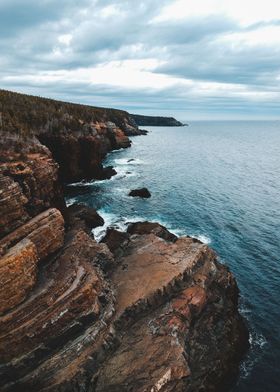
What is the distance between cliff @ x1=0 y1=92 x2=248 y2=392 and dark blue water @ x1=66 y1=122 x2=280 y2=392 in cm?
252

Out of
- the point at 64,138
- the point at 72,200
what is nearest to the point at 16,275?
the point at 72,200

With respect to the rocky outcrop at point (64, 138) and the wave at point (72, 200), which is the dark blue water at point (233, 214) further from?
the rocky outcrop at point (64, 138)

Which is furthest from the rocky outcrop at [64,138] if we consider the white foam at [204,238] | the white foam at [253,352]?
the white foam at [253,352]

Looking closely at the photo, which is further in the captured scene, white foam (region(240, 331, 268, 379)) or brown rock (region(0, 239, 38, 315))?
white foam (region(240, 331, 268, 379))

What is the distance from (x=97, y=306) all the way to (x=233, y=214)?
4059 centimetres

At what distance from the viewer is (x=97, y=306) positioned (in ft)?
81.3

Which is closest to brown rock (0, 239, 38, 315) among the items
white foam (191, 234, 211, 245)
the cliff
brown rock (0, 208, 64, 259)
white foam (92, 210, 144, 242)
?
the cliff

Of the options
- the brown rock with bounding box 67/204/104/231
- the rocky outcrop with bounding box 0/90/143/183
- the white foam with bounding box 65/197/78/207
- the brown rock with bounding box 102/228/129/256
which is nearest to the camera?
the brown rock with bounding box 102/228/129/256

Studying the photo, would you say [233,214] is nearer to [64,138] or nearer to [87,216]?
[87,216]

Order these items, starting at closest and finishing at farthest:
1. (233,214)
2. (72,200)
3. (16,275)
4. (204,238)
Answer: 1. (16,275)
2. (204,238)
3. (233,214)
4. (72,200)

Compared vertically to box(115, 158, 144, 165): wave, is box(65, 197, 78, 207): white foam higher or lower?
higher

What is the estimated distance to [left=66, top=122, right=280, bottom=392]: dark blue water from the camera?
101 ft

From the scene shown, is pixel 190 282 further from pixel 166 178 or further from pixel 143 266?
pixel 166 178

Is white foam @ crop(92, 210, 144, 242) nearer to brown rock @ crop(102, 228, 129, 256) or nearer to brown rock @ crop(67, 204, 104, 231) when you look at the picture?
brown rock @ crop(67, 204, 104, 231)
